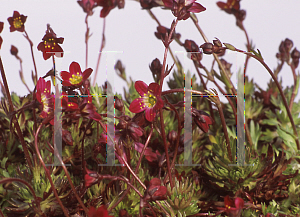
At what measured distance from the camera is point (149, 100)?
0.68m

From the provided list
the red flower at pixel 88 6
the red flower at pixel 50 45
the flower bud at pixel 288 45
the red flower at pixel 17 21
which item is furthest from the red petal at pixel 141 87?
the flower bud at pixel 288 45

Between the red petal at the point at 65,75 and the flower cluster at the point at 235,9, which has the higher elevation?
the flower cluster at the point at 235,9

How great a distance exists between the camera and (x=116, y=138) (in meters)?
0.67

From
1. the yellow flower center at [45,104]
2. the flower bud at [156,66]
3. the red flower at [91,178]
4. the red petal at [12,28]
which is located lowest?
the red flower at [91,178]

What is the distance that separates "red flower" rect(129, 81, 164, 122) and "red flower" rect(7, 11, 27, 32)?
45 centimetres

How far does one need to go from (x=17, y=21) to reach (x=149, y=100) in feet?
1.65

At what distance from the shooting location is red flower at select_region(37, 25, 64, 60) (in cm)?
81

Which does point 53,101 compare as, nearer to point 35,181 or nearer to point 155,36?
point 35,181

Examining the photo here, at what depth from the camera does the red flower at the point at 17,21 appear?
95 centimetres

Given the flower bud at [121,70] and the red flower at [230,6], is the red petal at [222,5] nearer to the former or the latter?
the red flower at [230,6]

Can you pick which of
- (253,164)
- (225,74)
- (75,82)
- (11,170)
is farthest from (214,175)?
(11,170)

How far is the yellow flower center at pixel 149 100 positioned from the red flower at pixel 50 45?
0.89ft

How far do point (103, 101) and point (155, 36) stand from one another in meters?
0.28

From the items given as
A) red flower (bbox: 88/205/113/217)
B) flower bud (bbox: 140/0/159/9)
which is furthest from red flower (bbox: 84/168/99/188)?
flower bud (bbox: 140/0/159/9)
